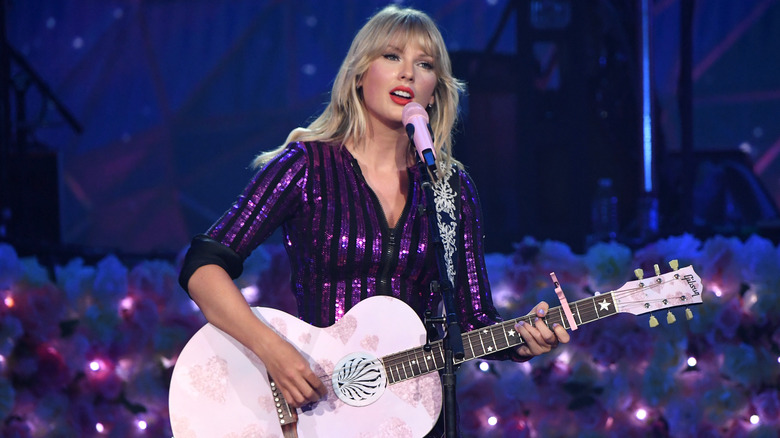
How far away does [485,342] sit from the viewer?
246 centimetres

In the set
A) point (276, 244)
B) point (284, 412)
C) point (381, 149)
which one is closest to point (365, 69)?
point (381, 149)

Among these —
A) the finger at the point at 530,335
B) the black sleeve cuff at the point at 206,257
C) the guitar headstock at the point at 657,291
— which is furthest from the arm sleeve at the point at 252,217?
the guitar headstock at the point at 657,291

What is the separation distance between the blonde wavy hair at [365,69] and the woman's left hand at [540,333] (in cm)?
57

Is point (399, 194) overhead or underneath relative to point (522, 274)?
underneath

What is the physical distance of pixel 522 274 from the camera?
373 cm

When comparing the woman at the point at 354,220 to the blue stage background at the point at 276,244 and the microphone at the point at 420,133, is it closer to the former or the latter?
the microphone at the point at 420,133

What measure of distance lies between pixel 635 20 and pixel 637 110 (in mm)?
527

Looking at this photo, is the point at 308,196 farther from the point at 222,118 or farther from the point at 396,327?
the point at 222,118

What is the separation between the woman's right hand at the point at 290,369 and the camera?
226cm

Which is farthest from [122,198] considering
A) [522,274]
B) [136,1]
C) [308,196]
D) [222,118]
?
[308,196]

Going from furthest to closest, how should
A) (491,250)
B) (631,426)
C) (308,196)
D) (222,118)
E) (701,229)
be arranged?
1. (222,118)
2. (491,250)
3. (701,229)
4. (631,426)
5. (308,196)

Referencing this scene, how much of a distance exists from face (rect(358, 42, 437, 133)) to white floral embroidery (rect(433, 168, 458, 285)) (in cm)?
25

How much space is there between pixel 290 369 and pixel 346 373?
0.20 meters

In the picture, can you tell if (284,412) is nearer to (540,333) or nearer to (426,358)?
(426,358)
